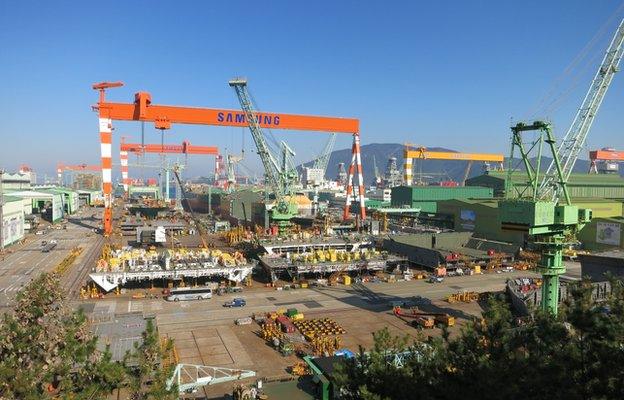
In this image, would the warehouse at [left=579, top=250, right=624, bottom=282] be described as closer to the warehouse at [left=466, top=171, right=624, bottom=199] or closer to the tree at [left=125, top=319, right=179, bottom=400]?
the tree at [left=125, top=319, right=179, bottom=400]

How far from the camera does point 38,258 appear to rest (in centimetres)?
6975

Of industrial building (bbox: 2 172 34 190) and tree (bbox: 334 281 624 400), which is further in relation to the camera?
industrial building (bbox: 2 172 34 190)

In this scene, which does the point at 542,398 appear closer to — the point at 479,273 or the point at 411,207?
the point at 479,273

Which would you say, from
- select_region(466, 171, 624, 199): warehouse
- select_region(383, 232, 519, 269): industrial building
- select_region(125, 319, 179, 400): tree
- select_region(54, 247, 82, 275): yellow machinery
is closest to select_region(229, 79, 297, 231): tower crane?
select_region(383, 232, 519, 269): industrial building

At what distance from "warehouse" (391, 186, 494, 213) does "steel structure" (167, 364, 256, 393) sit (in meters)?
110

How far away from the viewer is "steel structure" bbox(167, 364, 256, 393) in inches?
997

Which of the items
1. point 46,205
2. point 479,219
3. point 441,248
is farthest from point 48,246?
point 479,219

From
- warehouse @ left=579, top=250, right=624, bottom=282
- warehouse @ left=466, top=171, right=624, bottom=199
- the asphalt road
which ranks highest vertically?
warehouse @ left=466, top=171, right=624, bottom=199

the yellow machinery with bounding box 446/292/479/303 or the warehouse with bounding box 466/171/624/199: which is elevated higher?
the warehouse with bounding box 466/171/624/199

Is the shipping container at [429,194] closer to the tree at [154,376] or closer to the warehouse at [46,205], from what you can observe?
the warehouse at [46,205]

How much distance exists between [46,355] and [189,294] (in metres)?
28.8

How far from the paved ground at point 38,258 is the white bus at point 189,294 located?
14293 mm

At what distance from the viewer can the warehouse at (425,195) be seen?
13550 cm

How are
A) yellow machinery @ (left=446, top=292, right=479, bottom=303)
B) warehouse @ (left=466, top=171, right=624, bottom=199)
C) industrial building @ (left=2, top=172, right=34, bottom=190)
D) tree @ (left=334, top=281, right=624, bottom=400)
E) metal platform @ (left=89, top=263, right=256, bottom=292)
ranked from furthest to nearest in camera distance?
industrial building @ (left=2, top=172, right=34, bottom=190), warehouse @ (left=466, top=171, right=624, bottom=199), metal platform @ (left=89, top=263, right=256, bottom=292), yellow machinery @ (left=446, top=292, right=479, bottom=303), tree @ (left=334, top=281, right=624, bottom=400)
